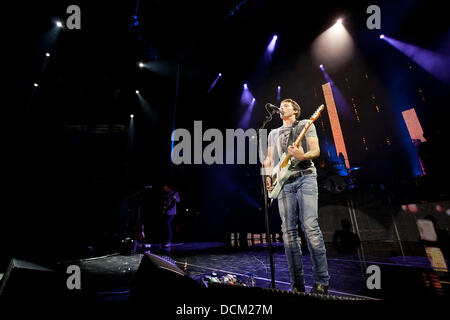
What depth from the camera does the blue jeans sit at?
1938 millimetres

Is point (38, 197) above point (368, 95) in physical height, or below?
below

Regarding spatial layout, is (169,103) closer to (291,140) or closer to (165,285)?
(291,140)

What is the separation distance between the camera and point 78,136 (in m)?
7.61

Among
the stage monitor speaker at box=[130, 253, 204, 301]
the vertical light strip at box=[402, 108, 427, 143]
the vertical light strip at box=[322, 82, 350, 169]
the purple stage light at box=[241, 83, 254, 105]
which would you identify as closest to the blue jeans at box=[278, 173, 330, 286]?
the stage monitor speaker at box=[130, 253, 204, 301]

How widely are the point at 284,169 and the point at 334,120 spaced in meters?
9.21

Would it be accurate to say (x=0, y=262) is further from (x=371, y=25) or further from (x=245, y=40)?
(x=371, y=25)

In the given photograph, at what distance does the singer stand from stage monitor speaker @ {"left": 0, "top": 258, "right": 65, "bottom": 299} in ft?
6.70

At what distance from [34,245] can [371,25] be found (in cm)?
1173

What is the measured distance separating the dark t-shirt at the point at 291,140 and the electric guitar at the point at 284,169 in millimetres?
59

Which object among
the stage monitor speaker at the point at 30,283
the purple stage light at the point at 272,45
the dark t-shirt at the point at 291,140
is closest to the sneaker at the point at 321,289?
the dark t-shirt at the point at 291,140

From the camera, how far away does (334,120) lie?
988 cm

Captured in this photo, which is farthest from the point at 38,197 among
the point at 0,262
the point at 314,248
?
the point at 314,248

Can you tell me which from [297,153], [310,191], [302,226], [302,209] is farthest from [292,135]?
[302,226]

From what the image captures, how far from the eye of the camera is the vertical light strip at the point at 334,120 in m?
9.63
